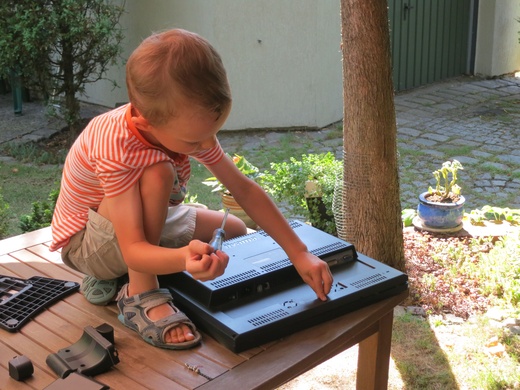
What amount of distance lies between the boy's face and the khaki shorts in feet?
Answer: 1.45

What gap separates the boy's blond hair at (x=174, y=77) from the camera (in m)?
2.05

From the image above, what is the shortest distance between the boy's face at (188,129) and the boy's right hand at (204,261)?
0.34m

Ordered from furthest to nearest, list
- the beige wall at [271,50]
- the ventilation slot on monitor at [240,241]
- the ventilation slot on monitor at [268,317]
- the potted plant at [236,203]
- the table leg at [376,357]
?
the beige wall at [271,50] → the potted plant at [236,203] → the ventilation slot on monitor at [240,241] → the table leg at [376,357] → the ventilation slot on monitor at [268,317]

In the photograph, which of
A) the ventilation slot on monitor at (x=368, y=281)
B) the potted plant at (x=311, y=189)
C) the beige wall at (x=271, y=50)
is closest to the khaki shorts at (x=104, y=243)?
the ventilation slot on monitor at (x=368, y=281)

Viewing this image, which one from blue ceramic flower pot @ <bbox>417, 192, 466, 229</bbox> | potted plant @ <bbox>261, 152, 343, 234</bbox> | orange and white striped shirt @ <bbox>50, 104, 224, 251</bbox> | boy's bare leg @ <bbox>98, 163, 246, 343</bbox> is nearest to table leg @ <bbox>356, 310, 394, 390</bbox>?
boy's bare leg @ <bbox>98, 163, 246, 343</bbox>

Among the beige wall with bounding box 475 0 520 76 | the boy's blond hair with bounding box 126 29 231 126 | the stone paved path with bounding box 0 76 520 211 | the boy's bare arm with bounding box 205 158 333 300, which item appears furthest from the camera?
the beige wall with bounding box 475 0 520 76

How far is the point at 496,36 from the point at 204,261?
9843 mm

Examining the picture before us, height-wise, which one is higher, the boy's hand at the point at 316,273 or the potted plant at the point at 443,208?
the boy's hand at the point at 316,273

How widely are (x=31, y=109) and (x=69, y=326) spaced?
675 cm

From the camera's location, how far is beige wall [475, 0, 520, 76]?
35.0 feet

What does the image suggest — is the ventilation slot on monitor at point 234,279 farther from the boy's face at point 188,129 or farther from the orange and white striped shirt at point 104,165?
the boy's face at point 188,129

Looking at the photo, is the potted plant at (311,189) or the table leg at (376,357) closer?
the table leg at (376,357)

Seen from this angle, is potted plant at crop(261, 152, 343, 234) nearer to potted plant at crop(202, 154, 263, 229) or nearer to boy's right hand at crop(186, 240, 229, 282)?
potted plant at crop(202, 154, 263, 229)

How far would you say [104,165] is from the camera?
2.25 meters
